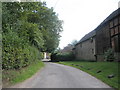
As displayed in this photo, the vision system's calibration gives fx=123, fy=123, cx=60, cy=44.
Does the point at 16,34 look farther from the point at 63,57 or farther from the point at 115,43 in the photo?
the point at 63,57

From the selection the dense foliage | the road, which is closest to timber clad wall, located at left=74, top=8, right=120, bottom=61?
the road

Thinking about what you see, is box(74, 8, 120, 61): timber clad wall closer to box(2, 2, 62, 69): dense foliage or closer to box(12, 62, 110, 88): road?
box(12, 62, 110, 88): road

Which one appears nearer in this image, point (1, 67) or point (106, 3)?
point (1, 67)

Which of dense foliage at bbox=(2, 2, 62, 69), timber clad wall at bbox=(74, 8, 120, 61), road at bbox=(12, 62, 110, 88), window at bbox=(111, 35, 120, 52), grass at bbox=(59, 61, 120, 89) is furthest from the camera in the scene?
timber clad wall at bbox=(74, 8, 120, 61)

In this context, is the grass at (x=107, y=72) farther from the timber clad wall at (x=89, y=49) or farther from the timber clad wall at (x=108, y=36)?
the timber clad wall at (x=89, y=49)

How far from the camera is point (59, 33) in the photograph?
84.2 ft

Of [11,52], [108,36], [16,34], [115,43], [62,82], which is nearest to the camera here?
[62,82]

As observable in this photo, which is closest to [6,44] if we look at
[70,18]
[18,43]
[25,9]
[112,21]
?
[18,43]

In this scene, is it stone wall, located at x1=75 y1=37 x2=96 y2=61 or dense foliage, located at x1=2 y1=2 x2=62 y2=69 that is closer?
dense foliage, located at x1=2 y1=2 x2=62 y2=69

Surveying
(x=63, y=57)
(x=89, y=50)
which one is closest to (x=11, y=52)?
(x=89, y=50)

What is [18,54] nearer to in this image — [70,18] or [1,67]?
[1,67]

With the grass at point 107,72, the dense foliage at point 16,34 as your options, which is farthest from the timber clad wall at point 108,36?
Result: the dense foliage at point 16,34

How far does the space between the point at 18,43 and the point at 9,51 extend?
112 centimetres

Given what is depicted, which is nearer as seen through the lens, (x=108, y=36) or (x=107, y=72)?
(x=107, y=72)
